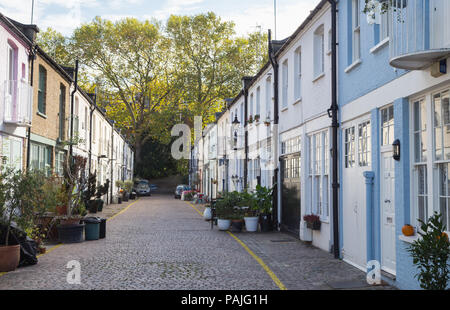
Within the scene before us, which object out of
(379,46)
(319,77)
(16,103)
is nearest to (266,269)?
(379,46)

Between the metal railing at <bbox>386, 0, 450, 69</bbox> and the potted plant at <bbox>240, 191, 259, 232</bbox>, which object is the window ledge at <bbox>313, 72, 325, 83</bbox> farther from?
the potted plant at <bbox>240, 191, 259, 232</bbox>

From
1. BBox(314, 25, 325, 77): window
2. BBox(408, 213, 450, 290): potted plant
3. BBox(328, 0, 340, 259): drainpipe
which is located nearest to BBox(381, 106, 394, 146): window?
BBox(328, 0, 340, 259): drainpipe

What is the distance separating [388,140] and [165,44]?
40.6m

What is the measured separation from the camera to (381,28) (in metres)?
8.30

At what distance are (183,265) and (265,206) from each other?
7.19 m

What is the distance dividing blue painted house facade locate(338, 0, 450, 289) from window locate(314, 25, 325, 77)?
183 centimetres

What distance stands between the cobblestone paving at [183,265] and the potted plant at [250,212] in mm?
1597

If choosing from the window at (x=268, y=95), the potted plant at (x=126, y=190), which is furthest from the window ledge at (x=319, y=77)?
the potted plant at (x=126, y=190)

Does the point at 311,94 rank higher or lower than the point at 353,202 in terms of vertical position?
higher

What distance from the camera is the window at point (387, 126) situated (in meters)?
8.16

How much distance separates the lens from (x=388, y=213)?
8312mm

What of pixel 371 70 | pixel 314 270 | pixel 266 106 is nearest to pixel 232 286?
pixel 314 270

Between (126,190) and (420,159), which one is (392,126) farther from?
(126,190)

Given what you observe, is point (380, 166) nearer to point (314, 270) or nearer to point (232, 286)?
point (314, 270)
